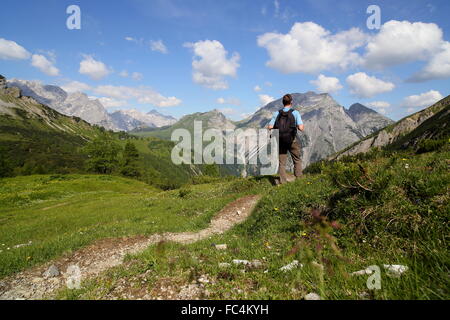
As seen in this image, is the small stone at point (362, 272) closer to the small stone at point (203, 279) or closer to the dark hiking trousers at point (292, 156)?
the small stone at point (203, 279)

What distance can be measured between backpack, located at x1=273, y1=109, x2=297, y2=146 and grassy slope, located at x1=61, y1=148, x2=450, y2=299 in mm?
5145

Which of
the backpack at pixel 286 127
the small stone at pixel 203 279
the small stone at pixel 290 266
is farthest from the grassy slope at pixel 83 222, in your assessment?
the small stone at pixel 290 266

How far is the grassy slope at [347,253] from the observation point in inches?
124

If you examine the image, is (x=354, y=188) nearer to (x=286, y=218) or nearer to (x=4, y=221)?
(x=286, y=218)

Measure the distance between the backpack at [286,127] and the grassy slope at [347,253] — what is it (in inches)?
203

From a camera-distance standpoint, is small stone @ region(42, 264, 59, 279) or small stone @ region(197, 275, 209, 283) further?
small stone @ region(42, 264, 59, 279)

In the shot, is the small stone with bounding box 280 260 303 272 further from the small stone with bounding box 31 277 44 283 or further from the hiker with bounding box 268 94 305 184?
the hiker with bounding box 268 94 305 184

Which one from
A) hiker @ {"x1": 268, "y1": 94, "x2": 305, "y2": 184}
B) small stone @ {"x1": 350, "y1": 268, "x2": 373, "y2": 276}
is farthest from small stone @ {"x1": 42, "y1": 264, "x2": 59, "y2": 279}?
hiker @ {"x1": 268, "y1": 94, "x2": 305, "y2": 184}

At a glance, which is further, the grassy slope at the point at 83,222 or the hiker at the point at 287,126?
the hiker at the point at 287,126

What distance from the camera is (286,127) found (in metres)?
12.6

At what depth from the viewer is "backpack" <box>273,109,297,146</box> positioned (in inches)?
492

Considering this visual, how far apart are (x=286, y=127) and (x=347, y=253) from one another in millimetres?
8576

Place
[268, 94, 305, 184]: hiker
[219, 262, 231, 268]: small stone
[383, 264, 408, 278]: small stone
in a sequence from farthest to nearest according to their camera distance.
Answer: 1. [268, 94, 305, 184]: hiker
2. [219, 262, 231, 268]: small stone
3. [383, 264, 408, 278]: small stone

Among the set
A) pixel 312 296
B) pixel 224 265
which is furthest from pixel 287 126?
pixel 312 296
